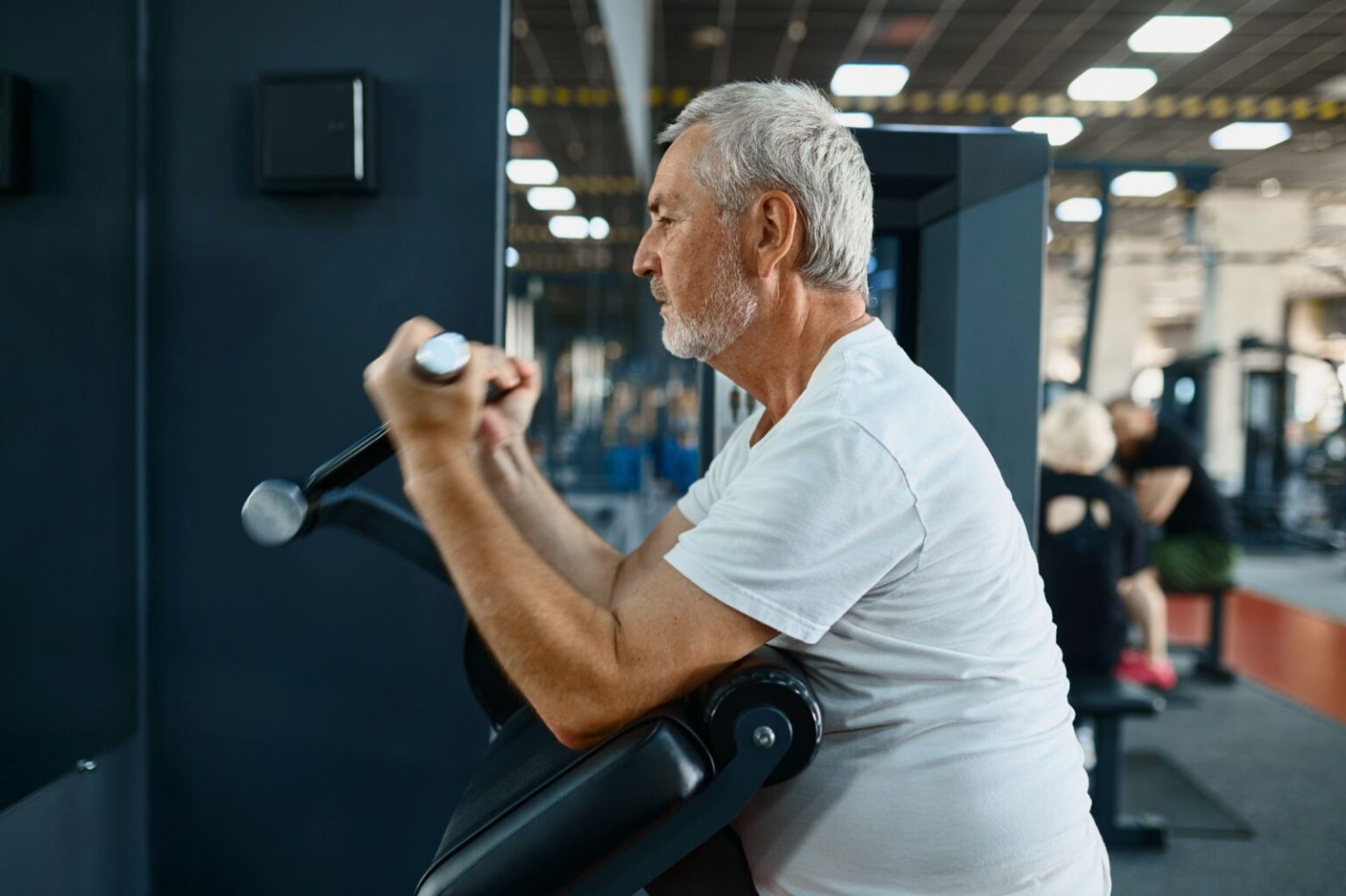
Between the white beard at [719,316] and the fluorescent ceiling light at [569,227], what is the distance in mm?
12581

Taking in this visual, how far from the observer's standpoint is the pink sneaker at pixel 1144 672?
3760 millimetres

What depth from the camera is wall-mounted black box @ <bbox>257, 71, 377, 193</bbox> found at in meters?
1.43

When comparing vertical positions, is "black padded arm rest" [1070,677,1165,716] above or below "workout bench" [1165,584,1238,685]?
above

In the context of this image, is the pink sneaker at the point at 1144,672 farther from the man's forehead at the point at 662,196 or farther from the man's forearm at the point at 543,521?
the man's forehead at the point at 662,196

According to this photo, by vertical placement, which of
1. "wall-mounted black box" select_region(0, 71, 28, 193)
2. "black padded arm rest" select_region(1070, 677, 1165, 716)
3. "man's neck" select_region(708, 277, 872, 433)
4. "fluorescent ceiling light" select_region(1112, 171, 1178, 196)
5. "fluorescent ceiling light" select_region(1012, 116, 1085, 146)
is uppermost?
"fluorescent ceiling light" select_region(1012, 116, 1085, 146)

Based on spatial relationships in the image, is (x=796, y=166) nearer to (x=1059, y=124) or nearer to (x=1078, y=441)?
(x=1078, y=441)

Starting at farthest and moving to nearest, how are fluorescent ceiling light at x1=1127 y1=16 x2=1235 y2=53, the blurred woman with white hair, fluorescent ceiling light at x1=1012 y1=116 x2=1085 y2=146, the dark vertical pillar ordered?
1. fluorescent ceiling light at x1=1012 y1=116 x2=1085 y2=146
2. fluorescent ceiling light at x1=1127 y1=16 x2=1235 y2=53
3. the blurred woman with white hair
4. the dark vertical pillar

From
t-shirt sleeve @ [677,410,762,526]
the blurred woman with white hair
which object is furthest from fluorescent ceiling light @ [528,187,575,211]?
t-shirt sleeve @ [677,410,762,526]

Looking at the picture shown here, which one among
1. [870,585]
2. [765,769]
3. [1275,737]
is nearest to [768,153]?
[870,585]

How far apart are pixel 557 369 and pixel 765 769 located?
7177mm

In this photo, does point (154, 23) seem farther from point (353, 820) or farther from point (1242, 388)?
point (1242, 388)

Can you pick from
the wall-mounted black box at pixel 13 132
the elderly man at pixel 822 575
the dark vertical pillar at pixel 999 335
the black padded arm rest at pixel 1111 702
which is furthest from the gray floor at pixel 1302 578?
the wall-mounted black box at pixel 13 132

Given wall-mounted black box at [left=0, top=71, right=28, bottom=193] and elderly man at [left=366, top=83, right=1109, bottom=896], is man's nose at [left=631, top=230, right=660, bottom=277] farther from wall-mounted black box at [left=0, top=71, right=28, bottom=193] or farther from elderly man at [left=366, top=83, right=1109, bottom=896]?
wall-mounted black box at [left=0, top=71, right=28, bottom=193]

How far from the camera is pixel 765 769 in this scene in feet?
2.71
